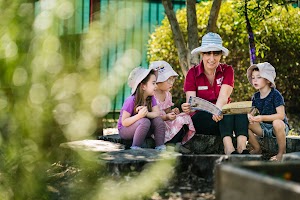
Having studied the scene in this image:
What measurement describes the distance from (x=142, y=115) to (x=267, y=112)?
3.77 feet

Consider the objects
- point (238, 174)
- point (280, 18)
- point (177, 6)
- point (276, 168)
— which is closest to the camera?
point (238, 174)

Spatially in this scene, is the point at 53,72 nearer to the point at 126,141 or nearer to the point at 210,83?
the point at 126,141

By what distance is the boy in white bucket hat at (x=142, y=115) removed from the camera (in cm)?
582

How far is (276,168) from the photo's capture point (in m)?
2.73

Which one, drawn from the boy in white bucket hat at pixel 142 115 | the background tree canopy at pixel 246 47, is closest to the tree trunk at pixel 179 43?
the background tree canopy at pixel 246 47

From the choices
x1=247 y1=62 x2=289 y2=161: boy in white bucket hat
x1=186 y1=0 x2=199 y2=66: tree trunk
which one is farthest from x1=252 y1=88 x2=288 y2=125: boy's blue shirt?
x1=186 y1=0 x2=199 y2=66: tree trunk

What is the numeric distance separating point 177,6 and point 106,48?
11.7m

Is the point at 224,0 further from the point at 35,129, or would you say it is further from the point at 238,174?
the point at 35,129

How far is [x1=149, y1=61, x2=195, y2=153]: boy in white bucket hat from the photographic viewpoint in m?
6.23

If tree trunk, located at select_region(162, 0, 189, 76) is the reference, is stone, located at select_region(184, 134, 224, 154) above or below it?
below

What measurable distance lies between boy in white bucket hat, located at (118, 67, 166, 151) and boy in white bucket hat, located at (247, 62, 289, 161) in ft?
2.69

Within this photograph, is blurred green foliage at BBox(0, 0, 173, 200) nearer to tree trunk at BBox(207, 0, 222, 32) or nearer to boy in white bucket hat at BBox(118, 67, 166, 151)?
boy in white bucket hat at BBox(118, 67, 166, 151)

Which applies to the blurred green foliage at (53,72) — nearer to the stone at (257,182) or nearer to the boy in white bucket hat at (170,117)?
the stone at (257,182)

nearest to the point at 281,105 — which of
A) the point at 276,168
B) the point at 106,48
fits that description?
the point at 276,168
